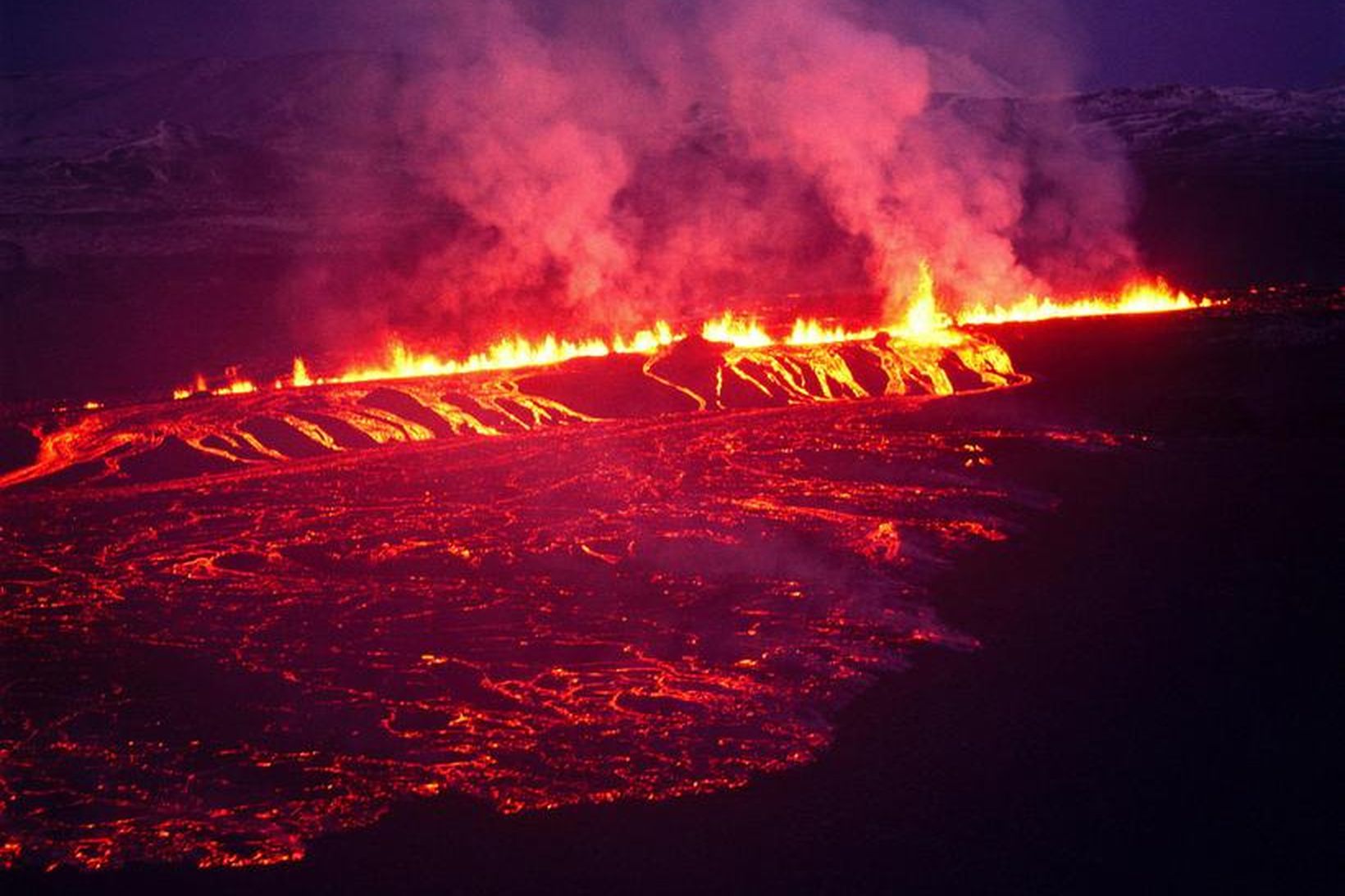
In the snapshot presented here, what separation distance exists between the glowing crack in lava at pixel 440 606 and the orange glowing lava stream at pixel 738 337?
14.1ft

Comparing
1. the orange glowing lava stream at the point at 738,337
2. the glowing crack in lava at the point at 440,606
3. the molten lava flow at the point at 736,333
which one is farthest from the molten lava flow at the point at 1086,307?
the glowing crack in lava at the point at 440,606

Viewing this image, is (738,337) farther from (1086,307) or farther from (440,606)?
(440,606)

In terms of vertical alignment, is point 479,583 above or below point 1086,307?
below

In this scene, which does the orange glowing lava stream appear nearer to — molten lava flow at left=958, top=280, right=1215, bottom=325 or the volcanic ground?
molten lava flow at left=958, top=280, right=1215, bottom=325

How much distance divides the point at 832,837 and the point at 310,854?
237cm

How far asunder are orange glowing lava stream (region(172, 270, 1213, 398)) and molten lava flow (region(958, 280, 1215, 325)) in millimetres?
18

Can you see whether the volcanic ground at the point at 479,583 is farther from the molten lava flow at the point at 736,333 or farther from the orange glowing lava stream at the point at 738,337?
the molten lava flow at the point at 736,333

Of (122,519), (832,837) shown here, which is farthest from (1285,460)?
(122,519)

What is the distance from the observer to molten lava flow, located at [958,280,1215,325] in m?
24.1

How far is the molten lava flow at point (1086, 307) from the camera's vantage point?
24.1 metres

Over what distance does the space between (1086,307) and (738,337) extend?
828 centimetres

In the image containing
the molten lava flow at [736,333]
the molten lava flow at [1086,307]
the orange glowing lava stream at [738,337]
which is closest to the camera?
the orange glowing lava stream at [738,337]

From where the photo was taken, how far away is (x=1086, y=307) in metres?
25.4

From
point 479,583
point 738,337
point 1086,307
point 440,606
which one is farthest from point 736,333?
point 440,606
